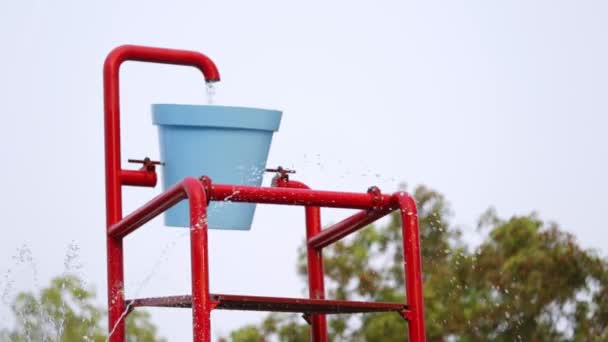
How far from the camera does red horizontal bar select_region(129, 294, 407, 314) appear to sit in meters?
4.61

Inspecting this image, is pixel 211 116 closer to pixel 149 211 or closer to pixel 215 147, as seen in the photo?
pixel 215 147

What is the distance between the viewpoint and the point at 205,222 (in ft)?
15.0

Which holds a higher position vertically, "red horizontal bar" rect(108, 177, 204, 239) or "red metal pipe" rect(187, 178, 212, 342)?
"red horizontal bar" rect(108, 177, 204, 239)

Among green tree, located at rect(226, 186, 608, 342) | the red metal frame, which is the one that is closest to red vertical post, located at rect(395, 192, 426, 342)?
the red metal frame

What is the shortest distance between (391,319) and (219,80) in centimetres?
1050

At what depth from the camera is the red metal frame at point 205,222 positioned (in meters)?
4.54

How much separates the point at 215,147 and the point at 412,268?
0.82m

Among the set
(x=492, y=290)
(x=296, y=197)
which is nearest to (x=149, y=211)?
(x=296, y=197)

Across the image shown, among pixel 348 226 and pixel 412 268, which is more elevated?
pixel 348 226

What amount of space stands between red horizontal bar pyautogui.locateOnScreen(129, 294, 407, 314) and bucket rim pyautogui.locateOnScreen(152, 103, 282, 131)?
0.68 metres

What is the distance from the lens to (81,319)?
599 inches

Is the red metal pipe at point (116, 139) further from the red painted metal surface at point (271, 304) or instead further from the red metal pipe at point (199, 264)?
the red metal pipe at point (199, 264)

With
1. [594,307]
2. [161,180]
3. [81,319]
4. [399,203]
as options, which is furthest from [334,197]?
[594,307]

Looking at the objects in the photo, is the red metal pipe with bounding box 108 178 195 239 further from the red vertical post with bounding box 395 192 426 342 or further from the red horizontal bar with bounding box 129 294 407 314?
the red vertical post with bounding box 395 192 426 342
